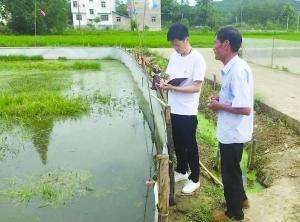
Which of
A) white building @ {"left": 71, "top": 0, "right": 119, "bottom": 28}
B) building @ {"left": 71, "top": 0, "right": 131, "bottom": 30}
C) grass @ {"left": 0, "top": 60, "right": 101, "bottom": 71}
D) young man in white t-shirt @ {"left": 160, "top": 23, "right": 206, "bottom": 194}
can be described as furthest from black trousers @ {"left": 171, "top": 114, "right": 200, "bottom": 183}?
white building @ {"left": 71, "top": 0, "right": 119, "bottom": 28}

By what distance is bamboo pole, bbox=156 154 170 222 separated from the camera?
11.0 feet

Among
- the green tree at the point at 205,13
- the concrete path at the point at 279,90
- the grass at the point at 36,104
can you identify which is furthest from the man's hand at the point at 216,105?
the green tree at the point at 205,13

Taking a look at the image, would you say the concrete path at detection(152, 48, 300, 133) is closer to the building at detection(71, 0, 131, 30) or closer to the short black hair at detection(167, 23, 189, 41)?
the short black hair at detection(167, 23, 189, 41)

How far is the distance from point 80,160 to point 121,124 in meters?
2.20

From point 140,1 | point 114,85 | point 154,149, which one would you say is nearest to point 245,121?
point 154,149

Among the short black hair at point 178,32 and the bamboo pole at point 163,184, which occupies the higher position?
the short black hair at point 178,32

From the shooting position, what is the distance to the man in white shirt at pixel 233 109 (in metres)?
3.38

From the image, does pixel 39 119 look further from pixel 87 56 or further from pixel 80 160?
pixel 87 56

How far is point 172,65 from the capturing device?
4285 mm

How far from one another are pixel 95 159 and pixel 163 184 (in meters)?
3.06

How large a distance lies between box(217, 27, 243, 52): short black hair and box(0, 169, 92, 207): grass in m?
2.80

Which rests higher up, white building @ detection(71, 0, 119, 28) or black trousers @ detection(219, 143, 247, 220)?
white building @ detection(71, 0, 119, 28)

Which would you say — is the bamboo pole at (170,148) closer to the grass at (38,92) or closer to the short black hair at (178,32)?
the short black hair at (178,32)

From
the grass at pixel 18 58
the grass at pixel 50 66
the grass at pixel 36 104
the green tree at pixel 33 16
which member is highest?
the green tree at pixel 33 16
